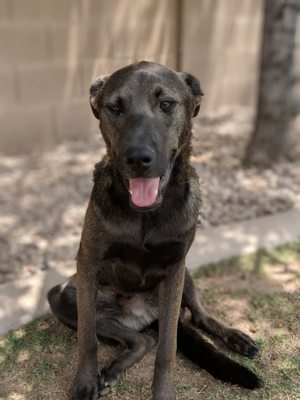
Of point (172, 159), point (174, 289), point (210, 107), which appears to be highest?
point (172, 159)

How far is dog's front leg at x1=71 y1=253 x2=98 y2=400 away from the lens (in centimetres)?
300

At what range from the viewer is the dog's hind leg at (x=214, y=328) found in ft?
11.1

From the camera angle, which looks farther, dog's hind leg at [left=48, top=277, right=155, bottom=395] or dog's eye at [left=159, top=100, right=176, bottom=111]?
dog's hind leg at [left=48, top=277, right=155, bottom=395]

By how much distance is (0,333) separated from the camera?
3586mm

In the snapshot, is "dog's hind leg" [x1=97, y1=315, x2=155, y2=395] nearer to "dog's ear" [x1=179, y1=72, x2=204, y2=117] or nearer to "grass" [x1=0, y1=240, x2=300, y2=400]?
"grass" [x1=0, y1=240, x2=300, y2=400]

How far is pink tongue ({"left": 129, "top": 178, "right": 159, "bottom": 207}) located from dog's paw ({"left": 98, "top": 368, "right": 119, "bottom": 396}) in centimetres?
110

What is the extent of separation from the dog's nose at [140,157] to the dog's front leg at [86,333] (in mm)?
714

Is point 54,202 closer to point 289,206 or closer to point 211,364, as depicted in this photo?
point 289,206

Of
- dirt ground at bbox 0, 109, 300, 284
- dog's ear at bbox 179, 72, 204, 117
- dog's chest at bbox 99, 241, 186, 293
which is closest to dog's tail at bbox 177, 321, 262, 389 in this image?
dog's chest at bbox 99, 241, 186, 293

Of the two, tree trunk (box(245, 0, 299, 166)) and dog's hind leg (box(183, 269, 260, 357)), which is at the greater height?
tree trunk (box(245, 0, 299, 166))

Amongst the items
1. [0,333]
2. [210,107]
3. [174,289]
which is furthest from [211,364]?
[210,107]

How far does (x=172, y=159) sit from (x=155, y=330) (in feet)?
4.24

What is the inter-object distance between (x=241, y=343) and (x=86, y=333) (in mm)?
1010

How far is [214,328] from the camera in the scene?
3510 mm
